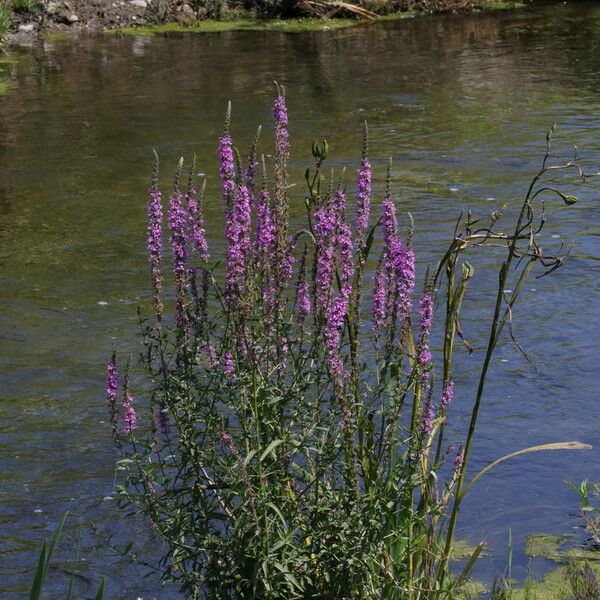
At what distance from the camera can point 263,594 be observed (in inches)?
135

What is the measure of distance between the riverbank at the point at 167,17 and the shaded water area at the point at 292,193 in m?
0.62

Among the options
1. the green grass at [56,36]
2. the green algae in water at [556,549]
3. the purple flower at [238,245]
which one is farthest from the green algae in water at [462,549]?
the green grass at [56,36]

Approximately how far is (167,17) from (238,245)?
15748mm

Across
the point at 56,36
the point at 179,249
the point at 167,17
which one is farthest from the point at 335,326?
the point at 167,17

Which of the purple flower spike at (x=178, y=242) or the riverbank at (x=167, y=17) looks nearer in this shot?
the purple flower spike at (x=178, y=242)

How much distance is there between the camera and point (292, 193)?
1003cm

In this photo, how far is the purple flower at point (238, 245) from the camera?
3.48 metres

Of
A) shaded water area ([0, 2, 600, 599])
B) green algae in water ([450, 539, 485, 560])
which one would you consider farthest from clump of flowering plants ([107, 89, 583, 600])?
shaded water area ([0, 2, 600, 599])

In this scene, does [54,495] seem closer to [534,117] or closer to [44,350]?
[44,350]

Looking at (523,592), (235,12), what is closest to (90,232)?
(523,592)

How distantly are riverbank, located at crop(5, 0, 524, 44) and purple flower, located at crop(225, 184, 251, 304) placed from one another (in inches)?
576

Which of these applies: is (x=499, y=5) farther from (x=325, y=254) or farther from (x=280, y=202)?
(x=325, y=254)

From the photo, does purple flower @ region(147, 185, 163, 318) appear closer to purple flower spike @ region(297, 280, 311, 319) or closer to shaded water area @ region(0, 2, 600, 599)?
purple flower spike @ region(297, 280, 311, 319)

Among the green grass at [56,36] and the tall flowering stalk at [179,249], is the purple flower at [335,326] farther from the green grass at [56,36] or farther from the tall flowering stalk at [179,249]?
the green grass at [56,36]
